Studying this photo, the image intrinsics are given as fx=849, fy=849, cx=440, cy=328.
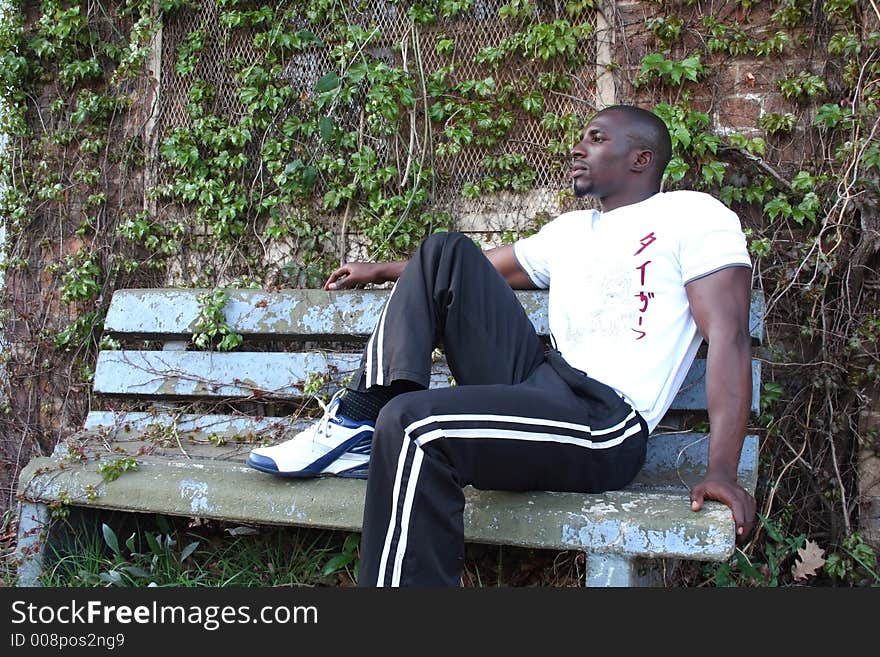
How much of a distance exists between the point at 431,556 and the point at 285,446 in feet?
2.26

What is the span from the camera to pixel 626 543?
6.81ft

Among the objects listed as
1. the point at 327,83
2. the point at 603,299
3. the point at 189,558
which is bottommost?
the point at 189,558

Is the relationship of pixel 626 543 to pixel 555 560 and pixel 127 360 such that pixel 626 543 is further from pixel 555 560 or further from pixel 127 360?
pixel 127 360

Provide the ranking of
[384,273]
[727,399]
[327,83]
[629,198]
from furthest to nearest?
[327,83] → [384,273] → [629,198] → [727,399]

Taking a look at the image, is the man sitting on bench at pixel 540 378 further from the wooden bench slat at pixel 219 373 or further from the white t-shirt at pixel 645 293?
the wooden bench slat at pixel 219 373

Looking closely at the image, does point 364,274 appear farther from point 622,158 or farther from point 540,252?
point 622,158

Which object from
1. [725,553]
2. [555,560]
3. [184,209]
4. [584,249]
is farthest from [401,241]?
[725,553]

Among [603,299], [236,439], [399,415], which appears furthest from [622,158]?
[236,439]

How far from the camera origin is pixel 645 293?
253 cm

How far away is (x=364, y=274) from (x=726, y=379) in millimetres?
1404

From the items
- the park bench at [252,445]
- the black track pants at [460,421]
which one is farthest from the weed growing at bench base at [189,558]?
the black track pants at [460,421]

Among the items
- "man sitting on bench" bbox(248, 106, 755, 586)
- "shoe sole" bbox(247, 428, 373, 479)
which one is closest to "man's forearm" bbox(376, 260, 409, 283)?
"man sitting on bench" bbox(248, 106, 755, 586)

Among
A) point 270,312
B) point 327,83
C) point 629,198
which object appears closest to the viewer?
point 629,198

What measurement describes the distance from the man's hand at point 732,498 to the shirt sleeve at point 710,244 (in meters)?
0.61
